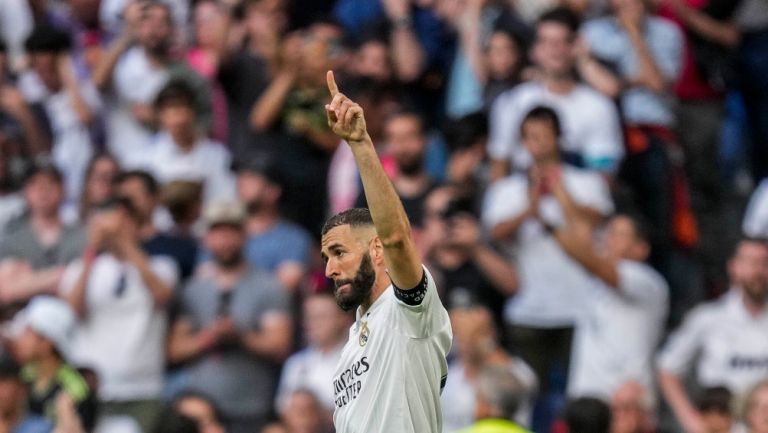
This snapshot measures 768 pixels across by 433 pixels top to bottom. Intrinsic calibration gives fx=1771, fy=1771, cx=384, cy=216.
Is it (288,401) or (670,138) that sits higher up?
(670,138)

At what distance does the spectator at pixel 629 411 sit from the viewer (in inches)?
393

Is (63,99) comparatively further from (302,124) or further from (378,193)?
(378,193)

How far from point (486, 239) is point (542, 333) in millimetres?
732

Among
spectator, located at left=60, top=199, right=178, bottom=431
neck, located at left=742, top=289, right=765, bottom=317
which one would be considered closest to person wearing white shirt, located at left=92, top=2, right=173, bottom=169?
spectator, located at left=60, top=199, right=178, bottom=431

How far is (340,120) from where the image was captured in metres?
6.12

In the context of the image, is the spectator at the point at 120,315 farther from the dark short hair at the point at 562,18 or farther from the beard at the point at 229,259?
the dark short hair at the point at 562,18

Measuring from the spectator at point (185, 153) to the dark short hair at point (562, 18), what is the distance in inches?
98.3

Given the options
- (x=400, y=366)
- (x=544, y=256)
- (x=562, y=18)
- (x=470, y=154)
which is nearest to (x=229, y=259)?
(x=470, y=154)

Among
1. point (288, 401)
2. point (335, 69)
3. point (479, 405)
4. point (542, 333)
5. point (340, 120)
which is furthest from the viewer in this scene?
point (335, 69)

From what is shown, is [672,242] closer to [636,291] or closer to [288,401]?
[636,291]

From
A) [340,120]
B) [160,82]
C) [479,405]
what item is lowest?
[479,405]

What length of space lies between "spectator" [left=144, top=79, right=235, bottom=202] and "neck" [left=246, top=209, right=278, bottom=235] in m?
0.58

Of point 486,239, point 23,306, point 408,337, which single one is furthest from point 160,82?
point 408,337

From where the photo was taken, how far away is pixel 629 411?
33.0 ft
